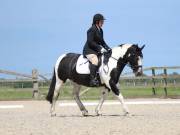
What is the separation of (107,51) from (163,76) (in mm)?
10244

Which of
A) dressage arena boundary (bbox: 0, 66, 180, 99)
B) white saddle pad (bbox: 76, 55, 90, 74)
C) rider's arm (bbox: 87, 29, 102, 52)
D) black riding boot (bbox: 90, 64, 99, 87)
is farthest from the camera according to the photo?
dressage arena boundary (bbox: 0, 66, 180, 99)

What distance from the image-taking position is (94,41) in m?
14.0

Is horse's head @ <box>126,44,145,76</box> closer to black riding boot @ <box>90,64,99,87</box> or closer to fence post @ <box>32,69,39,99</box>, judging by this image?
black riding boot @ <box>90,64,99,87</box>

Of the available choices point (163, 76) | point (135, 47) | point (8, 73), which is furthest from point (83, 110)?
point (8, 73)

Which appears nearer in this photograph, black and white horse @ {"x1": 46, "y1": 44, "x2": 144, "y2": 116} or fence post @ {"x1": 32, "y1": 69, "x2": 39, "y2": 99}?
black and white horse @ {"x1": 46, "y1": 44, "x2": 144, "y2": 116}

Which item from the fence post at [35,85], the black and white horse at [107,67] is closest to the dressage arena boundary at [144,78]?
the fence post at [35,85]

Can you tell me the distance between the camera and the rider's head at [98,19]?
45.8 feet

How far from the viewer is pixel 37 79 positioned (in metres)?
25.0

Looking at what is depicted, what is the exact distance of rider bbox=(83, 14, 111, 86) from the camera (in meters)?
13.9

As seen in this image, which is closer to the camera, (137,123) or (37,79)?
(137,123)

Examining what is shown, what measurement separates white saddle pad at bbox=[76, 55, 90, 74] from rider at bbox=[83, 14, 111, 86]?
0.20 meters

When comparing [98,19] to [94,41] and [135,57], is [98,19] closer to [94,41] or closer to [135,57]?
[94,41]

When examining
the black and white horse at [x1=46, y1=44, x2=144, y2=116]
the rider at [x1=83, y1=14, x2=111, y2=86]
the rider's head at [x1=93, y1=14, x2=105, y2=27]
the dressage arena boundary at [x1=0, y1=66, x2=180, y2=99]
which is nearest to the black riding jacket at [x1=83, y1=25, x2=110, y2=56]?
the rider at [x1=83, y1=14, x2=111, y2=86]

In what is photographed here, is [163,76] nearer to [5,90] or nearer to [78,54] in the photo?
[5,90]
